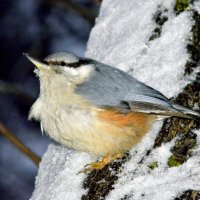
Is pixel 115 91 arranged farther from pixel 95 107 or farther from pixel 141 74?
pixel 141 74

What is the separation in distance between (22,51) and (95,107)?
4.16 meters

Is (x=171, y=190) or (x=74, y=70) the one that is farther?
(x=74, y=70)

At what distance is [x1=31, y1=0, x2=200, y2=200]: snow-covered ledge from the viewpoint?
299 cm

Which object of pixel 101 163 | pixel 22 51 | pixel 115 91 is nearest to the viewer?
pixel 101 163

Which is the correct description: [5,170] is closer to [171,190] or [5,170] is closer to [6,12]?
[6,12]

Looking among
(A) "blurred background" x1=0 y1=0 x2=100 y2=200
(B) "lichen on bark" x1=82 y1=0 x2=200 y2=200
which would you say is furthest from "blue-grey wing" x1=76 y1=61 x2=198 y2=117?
(A) "blurred background" x1=0 y1=0 x2=100 y2=200

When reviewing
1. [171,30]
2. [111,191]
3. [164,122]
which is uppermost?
[171,30]

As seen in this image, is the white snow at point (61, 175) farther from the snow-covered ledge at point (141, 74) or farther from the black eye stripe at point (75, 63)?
the black eye stripe at point (75, 63)

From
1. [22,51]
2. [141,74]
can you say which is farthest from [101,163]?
[22,51]

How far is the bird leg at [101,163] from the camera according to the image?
340cm

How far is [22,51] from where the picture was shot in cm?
746

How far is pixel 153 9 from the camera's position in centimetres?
417

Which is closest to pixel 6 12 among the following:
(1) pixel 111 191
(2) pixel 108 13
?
(2) pixel 108 13

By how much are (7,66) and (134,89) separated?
14.2 ft
